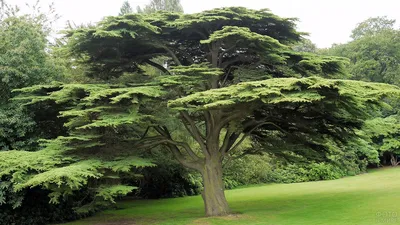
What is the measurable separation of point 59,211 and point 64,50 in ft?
23.1

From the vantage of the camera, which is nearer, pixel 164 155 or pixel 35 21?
pixel 35 21

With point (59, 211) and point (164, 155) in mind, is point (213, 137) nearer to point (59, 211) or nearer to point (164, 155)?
point (164, 155)

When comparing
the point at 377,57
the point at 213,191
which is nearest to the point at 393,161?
the point at 377,57

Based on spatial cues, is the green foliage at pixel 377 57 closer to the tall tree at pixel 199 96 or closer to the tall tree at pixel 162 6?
the tall tree at pixel 162 6

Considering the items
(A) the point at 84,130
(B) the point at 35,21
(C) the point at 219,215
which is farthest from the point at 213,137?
(B) the point at 35,21

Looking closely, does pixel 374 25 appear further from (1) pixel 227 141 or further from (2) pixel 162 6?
(1) pixel 227 141

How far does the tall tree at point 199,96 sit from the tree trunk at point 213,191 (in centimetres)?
4

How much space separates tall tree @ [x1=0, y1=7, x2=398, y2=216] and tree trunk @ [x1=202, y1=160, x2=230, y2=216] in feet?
0.13

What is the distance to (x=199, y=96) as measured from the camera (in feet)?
37.8

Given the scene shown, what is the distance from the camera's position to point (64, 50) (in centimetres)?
1402

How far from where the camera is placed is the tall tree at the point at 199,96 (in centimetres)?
1096

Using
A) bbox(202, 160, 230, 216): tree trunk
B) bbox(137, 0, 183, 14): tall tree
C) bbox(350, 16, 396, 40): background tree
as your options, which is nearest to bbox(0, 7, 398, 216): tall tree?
bbox(202, 160, 230, 216): tree trunk

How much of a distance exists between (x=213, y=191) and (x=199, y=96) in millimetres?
5072

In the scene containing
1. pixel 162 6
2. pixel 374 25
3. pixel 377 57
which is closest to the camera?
pixel 162 6
